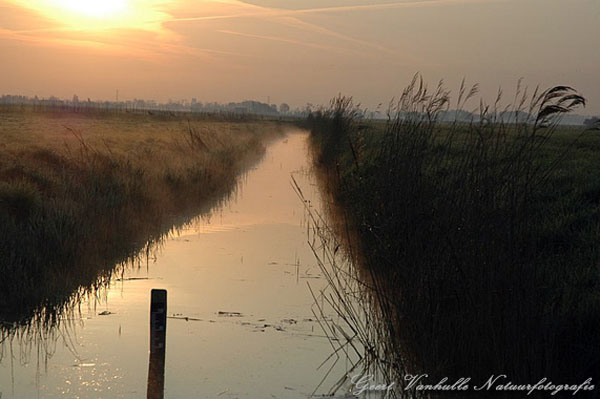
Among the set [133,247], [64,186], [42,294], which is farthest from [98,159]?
[42,294]

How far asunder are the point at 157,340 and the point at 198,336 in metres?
2.32

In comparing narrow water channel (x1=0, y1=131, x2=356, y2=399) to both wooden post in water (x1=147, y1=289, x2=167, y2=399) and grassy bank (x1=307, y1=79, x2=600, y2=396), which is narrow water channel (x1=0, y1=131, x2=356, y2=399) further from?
grassy bank (x1=307, y1=79, x2=600, y2=396)

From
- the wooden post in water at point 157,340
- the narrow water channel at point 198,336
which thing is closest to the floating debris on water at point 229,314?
the narrow water channel at point 198,336

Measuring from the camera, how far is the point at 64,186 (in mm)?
14188

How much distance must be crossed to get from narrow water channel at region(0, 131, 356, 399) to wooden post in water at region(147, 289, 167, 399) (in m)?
0.47

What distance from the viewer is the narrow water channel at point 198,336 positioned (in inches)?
268

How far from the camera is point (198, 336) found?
27.0 ft

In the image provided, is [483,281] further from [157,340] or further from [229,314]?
[229,314]

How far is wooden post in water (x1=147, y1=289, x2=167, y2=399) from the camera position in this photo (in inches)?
230

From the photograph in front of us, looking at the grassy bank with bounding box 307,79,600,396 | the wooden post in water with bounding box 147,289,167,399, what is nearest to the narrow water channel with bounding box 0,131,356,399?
the wooden post in water with bounding box 147,289,167,399

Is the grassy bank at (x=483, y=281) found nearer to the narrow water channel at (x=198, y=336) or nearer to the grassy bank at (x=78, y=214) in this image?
the narrow water channel at (x=198, y=336)

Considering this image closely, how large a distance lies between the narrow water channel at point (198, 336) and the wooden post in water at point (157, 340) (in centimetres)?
47

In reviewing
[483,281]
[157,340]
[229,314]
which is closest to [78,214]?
[229,314]

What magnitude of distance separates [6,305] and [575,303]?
19.9 ft
